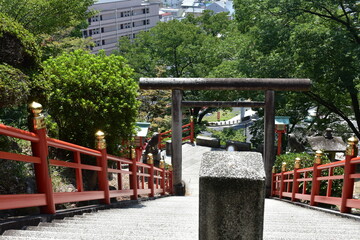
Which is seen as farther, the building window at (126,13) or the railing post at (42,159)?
the building window at (126,13)

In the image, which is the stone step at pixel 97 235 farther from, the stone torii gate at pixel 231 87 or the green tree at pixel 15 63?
the stone torii gate at pixel 231 87

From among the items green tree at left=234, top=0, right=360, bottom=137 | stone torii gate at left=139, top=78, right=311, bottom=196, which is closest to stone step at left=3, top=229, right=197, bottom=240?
stone torii gate at left=139, top=78, right=311, bottom=196

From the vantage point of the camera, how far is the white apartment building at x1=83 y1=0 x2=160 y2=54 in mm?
51188

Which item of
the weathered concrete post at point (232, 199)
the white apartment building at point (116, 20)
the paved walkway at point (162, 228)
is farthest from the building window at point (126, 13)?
the weathered concrete post at point (232, 199)

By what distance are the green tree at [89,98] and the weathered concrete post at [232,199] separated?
594cm

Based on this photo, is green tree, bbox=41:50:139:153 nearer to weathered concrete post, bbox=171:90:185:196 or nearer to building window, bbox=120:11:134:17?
weathered concrete post, bbox=171:90:185:196

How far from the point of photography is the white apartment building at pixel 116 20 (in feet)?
168

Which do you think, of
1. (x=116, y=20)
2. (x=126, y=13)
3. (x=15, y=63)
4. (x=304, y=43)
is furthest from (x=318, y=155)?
(x=126, y=13)

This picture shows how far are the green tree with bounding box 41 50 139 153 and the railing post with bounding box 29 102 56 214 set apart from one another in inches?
141

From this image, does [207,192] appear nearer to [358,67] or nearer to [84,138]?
[84,138]

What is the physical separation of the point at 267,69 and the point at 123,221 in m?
10.6

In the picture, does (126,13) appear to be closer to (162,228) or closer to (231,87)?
(231,87)

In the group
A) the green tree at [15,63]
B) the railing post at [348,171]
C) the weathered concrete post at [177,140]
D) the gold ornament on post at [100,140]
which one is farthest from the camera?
the weathered concrete post at [177,140]

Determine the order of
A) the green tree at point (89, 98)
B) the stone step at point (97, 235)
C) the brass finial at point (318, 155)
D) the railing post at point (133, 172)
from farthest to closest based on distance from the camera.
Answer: the green tree at point (89, 98) < the railing post at point (133, 172) < the brass finial at point (318, 155) < the stone step at point (97, 235)
